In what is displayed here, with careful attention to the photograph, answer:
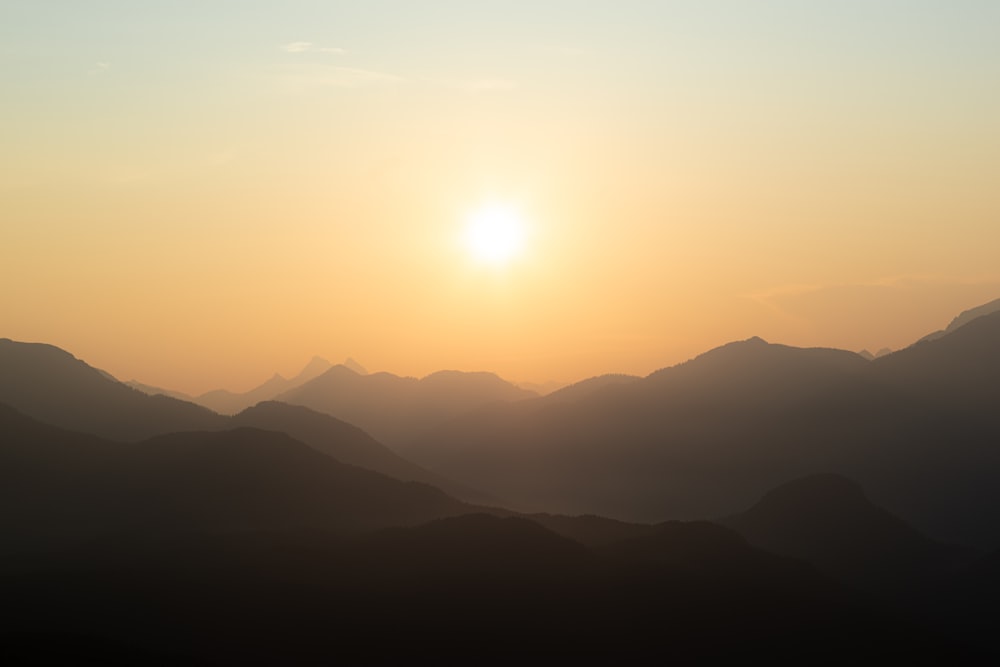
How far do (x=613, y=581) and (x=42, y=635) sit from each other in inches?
2764

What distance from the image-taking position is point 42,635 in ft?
319

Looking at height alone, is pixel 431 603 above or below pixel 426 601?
below

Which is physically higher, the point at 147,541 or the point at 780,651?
the point at 147,541

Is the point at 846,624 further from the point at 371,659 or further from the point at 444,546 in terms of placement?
the point at 371,659

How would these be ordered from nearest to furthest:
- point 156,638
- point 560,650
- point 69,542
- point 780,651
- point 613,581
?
point 156,638, point 560,650, point 780,651, point 613,581, point 69,542

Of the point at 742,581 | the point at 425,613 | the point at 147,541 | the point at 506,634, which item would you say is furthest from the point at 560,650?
the point at 147,541

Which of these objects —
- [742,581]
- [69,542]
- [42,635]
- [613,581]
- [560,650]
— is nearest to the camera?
[42,635]

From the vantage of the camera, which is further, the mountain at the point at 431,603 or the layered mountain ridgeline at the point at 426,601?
the mountain at the point at 431,603

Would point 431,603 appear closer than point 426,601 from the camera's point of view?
Yes

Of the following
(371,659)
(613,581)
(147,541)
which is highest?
(147,541)

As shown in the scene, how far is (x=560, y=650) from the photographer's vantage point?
4751 inches

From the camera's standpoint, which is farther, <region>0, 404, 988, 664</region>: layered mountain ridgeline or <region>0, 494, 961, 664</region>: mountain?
<region>0, 494, 961, 664</region>: mountain

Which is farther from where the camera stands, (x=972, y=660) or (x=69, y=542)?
(x=69, y=542)

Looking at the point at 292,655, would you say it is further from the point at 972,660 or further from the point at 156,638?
the point at 972,660
